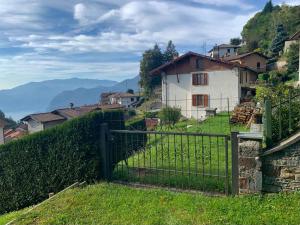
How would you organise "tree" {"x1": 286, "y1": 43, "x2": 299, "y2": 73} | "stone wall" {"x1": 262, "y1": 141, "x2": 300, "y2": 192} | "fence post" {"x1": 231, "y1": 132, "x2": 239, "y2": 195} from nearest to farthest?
"stone wall" {"x1": 262, "y1": 141, "x2": 300, "y2": 192}, "fence post" {"x1": 231, "y1": 132, "x2": 239, "y2": 195}, "tree" {"x1": 286, "y1": 43, "x2": 299, "y2": 73}

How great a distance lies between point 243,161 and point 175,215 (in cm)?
146

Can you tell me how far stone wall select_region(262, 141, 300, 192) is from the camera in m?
5.00

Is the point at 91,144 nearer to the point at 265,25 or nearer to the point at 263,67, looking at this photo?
the point at 263,67

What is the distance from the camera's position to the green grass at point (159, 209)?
4.64 metres

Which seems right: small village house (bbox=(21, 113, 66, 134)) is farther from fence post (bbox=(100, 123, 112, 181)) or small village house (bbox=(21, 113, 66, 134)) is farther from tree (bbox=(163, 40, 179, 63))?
fence post (bbox=(100, 123, 112, 181))

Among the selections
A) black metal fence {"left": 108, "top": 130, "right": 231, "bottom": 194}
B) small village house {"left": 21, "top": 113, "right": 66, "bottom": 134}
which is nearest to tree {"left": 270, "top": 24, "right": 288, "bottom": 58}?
small village house {"left": 21, "top": 113, "right": 66, "bottom": 134}

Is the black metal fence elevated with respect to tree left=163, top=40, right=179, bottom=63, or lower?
lower

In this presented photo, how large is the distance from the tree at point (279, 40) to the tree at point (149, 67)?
1786 cm

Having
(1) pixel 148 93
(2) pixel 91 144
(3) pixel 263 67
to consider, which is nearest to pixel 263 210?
(2) pixel 91 144

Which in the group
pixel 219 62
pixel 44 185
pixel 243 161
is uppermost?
pixel 219 62

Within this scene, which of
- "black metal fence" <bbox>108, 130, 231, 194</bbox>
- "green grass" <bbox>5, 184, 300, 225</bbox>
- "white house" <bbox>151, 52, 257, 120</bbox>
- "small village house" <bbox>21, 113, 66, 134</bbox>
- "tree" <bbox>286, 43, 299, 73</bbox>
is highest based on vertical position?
"tree" <bbox>286, 43, 299, 73</bbox>

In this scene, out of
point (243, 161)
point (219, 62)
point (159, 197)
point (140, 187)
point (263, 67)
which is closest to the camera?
point (243, 161)

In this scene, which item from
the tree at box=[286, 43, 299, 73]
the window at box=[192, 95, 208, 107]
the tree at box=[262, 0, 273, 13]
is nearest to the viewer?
the window at box=[192, 95, 208, 107]

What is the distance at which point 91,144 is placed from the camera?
6945 mm
